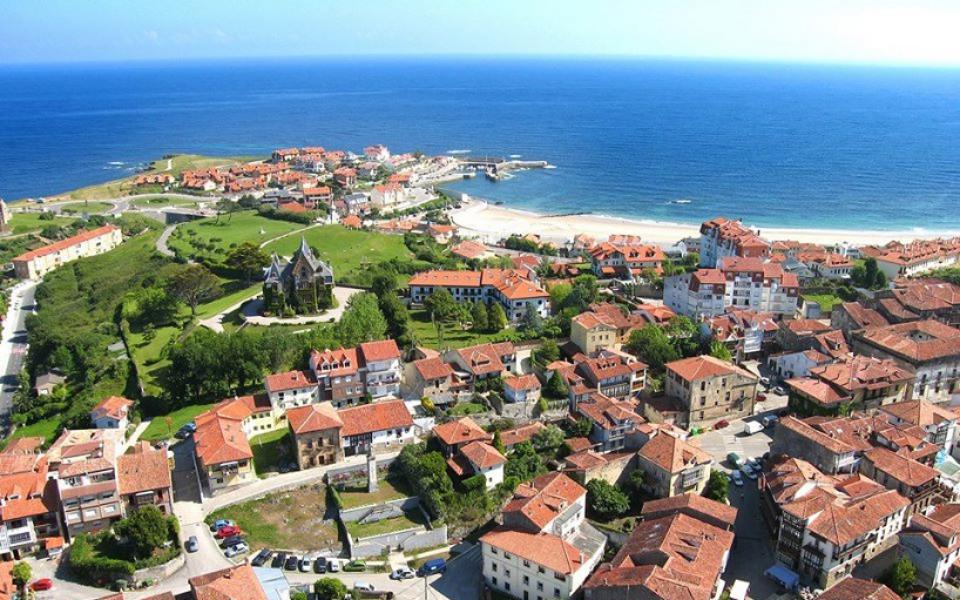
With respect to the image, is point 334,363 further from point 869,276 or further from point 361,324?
point 869,276

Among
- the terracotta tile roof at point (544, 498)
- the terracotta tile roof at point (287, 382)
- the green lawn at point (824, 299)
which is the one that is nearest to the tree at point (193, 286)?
the terracotta tile roof at point (287, 382)

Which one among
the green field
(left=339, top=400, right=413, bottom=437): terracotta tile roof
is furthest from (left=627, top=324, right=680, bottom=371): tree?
the green field

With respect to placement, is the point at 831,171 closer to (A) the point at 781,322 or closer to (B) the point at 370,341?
(A) the point at 781,322

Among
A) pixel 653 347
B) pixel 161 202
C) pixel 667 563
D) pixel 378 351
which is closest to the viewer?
pixel 667 563

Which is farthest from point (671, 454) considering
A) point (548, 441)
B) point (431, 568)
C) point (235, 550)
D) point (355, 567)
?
point (235, 550)

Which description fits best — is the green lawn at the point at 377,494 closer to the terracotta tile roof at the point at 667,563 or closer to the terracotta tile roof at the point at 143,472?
the terracotta tile roof at the point at 143,472
